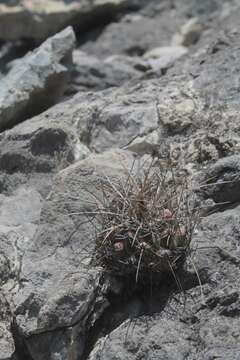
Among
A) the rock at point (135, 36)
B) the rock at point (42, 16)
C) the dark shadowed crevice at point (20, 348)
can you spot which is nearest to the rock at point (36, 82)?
the dark shadowed crevice at point (20, 348)

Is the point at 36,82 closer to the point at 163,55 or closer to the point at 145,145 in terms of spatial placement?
the point at 145,145

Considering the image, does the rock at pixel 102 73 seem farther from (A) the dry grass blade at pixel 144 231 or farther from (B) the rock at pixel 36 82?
(A) the dry grass blade at pixel 144 231

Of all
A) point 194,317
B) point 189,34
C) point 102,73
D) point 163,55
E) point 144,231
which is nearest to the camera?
point 194,317

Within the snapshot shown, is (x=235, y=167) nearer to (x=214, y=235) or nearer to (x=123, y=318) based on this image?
(x=214, y=235)

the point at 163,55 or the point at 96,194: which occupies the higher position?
the point at 96,194

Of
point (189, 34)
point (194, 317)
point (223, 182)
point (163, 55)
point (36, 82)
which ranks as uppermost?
point (36, 82)

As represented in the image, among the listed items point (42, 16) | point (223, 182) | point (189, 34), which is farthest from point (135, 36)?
point (223, 182)

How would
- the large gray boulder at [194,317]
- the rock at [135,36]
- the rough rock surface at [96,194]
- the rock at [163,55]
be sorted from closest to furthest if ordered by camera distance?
the large gray boulder at [194,317] → the rough rock surface at [96,194] → the rock at [163,55] → the rock at [135,36]
